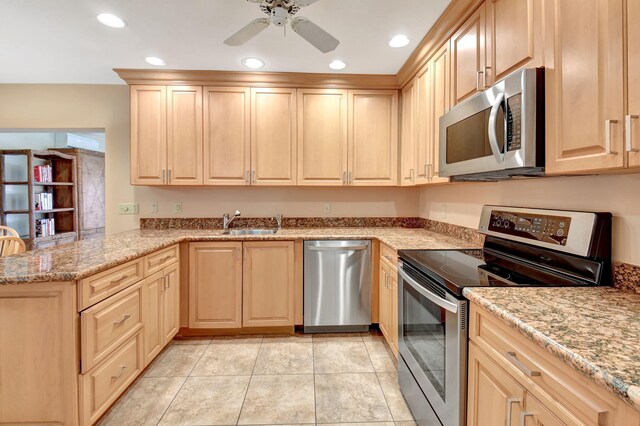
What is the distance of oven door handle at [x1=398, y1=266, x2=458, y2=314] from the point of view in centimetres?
124

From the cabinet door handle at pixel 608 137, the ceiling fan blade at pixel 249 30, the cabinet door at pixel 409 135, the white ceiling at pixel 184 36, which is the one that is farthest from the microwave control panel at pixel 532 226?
the ceiling fan blade at pixel 249 30

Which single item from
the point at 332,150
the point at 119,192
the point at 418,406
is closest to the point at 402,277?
the point at 418,406

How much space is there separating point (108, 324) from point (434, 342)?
5.49ft

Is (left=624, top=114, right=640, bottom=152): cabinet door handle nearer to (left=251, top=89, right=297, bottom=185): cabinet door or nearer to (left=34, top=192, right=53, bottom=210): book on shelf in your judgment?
(left=251, top=89, right=297, bottom=185): cabinet door

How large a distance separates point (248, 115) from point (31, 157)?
350 centimetres

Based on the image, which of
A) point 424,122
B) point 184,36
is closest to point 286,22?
point 184,36

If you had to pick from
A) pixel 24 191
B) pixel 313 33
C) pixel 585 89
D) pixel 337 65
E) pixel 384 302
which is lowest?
pixel 384 302

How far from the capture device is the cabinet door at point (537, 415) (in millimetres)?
785

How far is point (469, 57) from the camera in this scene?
1808mm

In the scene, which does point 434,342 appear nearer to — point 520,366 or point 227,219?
point 520,366

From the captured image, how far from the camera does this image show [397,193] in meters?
3.40

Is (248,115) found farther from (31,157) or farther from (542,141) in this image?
(31,157)

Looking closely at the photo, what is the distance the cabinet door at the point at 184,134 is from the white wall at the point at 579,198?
241 centimetres

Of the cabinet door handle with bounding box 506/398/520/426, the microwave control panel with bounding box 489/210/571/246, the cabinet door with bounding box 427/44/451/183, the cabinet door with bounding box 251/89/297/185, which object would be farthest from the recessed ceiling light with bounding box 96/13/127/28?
the cabinet door handle with bounding box 506/398/520/426
